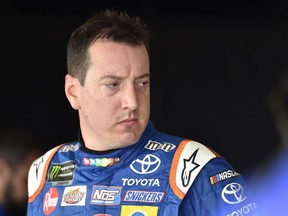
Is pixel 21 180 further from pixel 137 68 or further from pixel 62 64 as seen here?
pixel 137 68

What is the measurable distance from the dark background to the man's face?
2793 mm

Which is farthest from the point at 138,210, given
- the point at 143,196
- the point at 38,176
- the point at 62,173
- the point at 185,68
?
the point at 185,68

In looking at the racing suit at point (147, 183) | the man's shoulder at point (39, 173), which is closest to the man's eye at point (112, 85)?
the racing suit at point (147, 183)

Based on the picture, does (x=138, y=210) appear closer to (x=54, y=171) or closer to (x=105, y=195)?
(x=105, y=195)

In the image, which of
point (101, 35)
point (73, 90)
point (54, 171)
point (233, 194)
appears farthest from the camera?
point (54, 171)

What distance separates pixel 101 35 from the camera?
2342mm

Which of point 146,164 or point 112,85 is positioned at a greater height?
point 112,85

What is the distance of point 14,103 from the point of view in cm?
516

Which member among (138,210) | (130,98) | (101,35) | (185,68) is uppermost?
(185,68)

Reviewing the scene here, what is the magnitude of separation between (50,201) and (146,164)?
1.31 feet

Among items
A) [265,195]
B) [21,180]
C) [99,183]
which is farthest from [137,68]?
[265,195]

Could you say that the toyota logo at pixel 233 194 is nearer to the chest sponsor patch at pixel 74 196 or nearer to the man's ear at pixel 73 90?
the chest sponsor patch at pixel 74 196

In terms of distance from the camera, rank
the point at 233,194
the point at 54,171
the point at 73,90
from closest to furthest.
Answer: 1. the point at 233,194
2. the point at 73,90
3. the point at 54,171

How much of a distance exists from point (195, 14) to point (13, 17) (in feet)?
4.52
